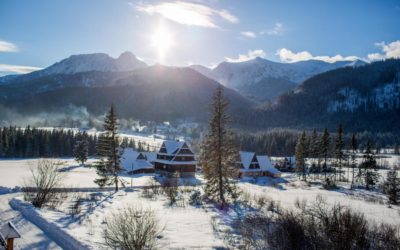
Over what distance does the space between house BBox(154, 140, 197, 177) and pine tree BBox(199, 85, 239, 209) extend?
102ft

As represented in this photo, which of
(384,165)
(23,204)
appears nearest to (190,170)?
(23,204)

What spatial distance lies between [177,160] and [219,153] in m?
33.8

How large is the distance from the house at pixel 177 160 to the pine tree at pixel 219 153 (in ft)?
102

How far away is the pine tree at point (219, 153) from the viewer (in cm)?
3578

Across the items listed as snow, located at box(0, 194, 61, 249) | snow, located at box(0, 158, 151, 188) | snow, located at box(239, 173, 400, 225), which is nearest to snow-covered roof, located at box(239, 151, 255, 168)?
snow, located at box(239, 173, 400, 225)

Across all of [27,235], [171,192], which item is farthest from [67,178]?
[27,235]

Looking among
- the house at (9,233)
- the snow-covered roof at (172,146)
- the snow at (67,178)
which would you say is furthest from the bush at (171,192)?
the snow-covered roof at (172,146)

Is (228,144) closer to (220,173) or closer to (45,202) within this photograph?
(220,173)

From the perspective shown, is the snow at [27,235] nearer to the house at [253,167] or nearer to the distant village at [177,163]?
the distant village at [177,163]

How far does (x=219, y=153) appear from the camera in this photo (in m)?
35.8

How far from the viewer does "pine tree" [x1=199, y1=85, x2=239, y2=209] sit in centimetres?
3578

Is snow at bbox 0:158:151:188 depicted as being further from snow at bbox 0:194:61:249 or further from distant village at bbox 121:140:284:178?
snow at bbox 0:194:61:249

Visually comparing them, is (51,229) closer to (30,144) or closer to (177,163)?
(177,163)

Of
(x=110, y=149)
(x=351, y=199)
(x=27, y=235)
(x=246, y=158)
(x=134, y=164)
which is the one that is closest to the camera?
(x=27, y=235)
